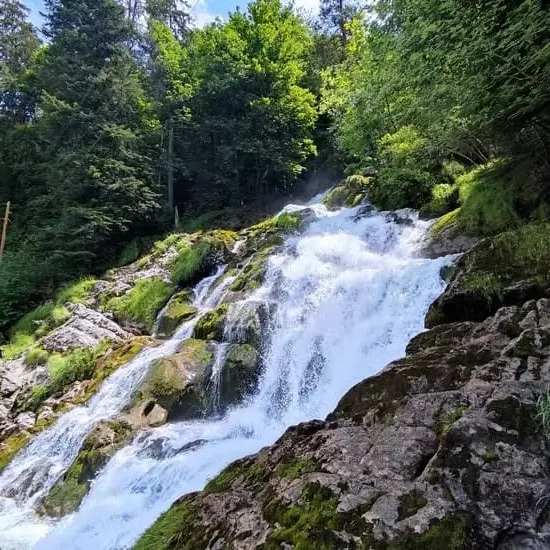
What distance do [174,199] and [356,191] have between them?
1113 cm

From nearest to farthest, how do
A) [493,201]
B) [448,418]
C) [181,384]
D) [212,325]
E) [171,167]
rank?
1. [448,418]
2. [181,384]
3. [493,201]
4. [212,325]
5. [171,167]

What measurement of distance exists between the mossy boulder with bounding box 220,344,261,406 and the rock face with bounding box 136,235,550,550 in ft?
14.7

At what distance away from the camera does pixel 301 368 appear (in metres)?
8.98

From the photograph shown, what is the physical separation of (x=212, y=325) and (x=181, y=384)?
6.11 feet

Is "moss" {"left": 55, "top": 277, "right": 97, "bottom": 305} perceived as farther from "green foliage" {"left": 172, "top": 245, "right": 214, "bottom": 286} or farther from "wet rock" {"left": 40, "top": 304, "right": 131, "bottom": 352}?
"green foliage" {"left": 172, "top": 245, "right": 214, "bottom": 286}

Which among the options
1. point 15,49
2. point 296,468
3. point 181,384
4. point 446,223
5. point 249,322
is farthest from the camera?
point 15,49

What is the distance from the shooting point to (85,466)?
26.1ft

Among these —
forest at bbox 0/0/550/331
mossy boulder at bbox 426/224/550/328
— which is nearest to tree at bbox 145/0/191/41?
forest at bbox 0/0/550/331

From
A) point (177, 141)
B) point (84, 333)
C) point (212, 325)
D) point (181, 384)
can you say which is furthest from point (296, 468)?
point (177, 141)

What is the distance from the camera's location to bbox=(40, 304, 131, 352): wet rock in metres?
13.8

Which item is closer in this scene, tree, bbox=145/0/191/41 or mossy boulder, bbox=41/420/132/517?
mossy boulder, bbox=41/420/132/517

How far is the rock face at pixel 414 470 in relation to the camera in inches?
107

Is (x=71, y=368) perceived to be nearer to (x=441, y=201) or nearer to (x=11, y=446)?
(x=11, y=446)

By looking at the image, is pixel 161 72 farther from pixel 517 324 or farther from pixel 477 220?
pixel 517 324
